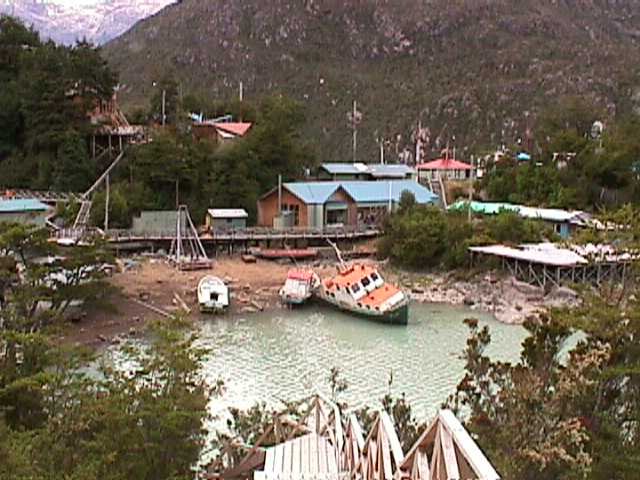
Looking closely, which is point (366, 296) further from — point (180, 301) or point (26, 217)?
point (26, 217)

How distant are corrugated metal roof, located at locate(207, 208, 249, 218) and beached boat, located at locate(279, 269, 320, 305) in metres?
9.30

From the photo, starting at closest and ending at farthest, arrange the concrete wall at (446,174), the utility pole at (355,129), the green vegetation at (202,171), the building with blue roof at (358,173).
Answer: the green vegetation at (202,171) < the building with blue roof at (358,173) < the concrete wall at (446,174) < the utility pole at (355,129)

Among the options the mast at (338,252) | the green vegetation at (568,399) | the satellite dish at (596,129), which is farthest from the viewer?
the satellite dish at (596,129)

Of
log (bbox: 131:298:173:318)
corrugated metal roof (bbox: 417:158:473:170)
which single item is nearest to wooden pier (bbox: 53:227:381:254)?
log (bbox: 131:298:173:318)

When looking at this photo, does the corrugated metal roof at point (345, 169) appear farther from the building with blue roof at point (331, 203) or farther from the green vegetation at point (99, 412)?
the green vegetation at point (99, 412)

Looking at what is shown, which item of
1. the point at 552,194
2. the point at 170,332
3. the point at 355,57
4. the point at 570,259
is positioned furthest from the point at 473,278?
the point at 355,57

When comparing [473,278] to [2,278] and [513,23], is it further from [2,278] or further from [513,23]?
[513,23]

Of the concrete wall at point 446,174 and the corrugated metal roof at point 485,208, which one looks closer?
the corrugated metal roof at point 485,208

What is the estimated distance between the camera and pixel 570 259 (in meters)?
25.4

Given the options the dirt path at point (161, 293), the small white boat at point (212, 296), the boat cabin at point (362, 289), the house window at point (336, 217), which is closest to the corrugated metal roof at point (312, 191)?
the house window at point (336, 217)

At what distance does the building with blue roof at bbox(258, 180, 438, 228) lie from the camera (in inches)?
1388

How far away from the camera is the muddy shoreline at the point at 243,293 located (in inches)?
882

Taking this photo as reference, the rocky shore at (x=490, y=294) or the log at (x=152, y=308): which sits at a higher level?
the rocky shore at (x=490, y=294)

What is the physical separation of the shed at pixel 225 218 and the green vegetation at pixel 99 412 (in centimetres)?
Answer: 2128
